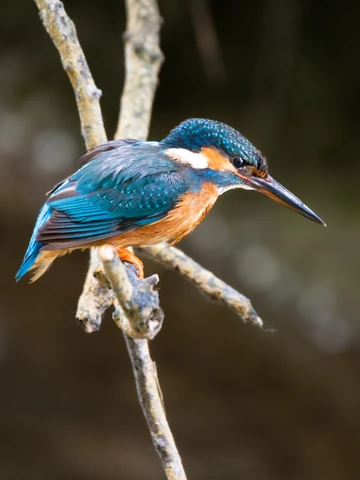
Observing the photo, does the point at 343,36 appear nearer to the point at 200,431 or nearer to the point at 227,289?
the point at 200,431

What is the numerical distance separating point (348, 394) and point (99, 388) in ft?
4.56

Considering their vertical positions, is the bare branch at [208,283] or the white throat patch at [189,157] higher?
the white throat patch at [189,157]

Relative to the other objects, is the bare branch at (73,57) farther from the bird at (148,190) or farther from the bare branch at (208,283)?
the bare branch at (208,283)

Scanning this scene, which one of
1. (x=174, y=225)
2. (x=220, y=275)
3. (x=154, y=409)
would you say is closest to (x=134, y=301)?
(x=154, y=409)

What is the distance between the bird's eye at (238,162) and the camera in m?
1.97

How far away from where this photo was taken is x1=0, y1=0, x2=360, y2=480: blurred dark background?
12.3 ft

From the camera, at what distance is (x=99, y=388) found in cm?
404

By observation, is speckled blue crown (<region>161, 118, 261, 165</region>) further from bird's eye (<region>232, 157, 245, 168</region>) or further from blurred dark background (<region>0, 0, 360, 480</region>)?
blurred dark background (<region>0, 0, 360, 480</region>)

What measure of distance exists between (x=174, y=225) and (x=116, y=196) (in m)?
0.18

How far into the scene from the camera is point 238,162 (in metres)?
1.98

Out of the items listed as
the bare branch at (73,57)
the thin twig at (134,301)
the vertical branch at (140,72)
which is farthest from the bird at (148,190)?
the thin twig at (134,301)

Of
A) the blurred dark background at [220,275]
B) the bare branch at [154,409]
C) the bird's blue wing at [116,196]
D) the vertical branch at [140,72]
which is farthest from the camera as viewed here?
the blurred dark background at [220,275]

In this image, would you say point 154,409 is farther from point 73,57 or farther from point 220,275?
point 220,275

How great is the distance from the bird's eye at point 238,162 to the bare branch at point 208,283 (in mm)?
311
